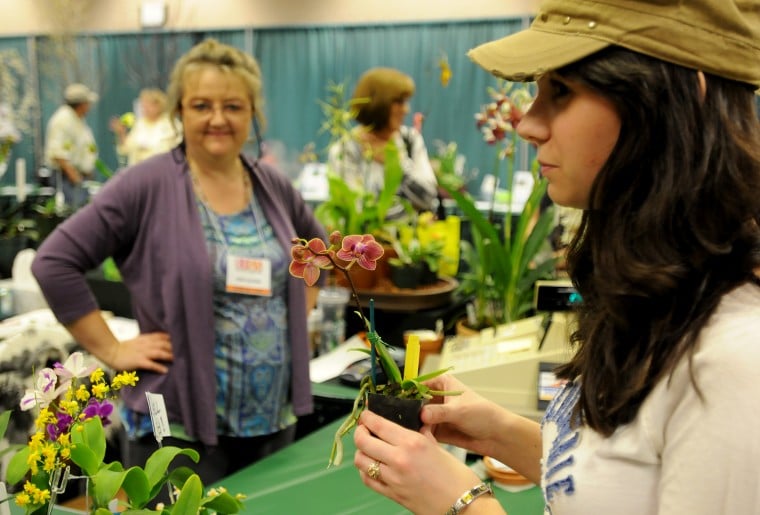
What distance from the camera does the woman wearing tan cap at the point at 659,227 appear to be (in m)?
0.68

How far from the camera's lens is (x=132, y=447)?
6.15 ft

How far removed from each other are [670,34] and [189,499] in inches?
28.2

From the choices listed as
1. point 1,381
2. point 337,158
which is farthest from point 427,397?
point 337,158

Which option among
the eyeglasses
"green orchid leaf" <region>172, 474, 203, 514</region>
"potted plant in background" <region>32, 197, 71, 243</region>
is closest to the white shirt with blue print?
"green orchid leaf" <region>172, 474, 203, 514</region>

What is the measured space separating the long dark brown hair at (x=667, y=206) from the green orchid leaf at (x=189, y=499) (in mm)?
471

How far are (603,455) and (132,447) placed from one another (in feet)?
4.64

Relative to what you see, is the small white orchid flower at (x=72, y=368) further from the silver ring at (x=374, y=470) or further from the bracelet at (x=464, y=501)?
the bracelet at (x=464, y=501)

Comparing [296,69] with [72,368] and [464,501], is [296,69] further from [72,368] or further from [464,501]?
[464,501]

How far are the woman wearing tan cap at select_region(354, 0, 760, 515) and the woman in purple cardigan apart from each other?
3.84ft

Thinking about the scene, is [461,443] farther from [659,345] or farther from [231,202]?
[231,202]

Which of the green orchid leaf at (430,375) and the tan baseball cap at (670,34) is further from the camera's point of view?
the green orchid leaf at (430,375)

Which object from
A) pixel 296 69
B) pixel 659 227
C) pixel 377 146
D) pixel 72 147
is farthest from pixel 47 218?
pixel 296 69

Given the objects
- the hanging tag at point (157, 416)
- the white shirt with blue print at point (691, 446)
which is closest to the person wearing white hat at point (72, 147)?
the hanging tag at point (157, 416)

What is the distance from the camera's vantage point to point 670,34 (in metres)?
0.70
